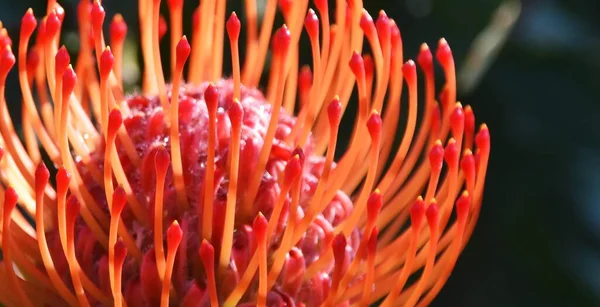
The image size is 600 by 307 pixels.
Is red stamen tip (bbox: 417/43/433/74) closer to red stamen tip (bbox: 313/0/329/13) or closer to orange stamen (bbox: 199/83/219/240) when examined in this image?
red stamen tip (bbox: 313/0/329/13)

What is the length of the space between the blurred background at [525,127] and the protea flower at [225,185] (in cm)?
48

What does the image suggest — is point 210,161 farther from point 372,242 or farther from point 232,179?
point 372,242

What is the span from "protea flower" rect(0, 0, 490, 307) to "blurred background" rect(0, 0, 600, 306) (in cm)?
48

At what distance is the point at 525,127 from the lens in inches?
84.8

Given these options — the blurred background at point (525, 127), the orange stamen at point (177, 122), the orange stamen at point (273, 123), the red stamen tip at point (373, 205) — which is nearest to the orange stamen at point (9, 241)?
the orange stamen at point (177, 122)

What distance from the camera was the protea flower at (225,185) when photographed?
134cm

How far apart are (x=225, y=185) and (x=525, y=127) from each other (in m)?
0.89

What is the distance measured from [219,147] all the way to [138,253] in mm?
192

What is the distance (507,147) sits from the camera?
213 centimetres

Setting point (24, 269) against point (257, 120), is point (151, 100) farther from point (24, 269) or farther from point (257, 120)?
point (24, 269)

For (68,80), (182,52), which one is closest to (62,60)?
(68,80)

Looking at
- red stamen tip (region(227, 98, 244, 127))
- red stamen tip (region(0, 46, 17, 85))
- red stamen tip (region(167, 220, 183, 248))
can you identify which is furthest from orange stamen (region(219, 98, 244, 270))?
red stamen tip (region(0, 46, 17, 85))

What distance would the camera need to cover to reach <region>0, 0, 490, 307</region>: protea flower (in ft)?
4.40

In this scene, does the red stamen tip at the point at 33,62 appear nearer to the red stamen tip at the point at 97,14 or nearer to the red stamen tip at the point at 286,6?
the red stamen tip at the point at 97,14
